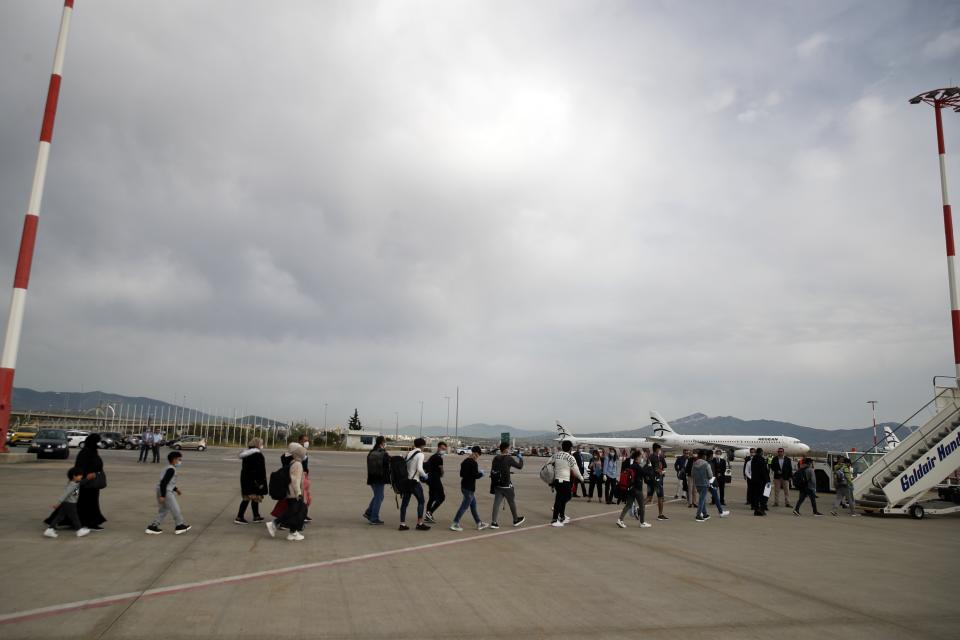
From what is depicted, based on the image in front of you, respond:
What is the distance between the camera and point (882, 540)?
11.8 metres

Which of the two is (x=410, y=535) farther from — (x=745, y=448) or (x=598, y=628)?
(x=745, y=448)

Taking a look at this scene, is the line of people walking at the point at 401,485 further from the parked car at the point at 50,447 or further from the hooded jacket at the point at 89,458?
the parked car at the point at 50,447

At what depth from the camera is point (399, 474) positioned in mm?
11367

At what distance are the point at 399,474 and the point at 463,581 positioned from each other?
4.29 metres

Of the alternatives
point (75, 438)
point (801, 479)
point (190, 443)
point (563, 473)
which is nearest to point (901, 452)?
point (801, 479)

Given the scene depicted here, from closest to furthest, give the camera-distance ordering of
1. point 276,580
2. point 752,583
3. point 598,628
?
point 598,628 → point 276,580 → point 752,583

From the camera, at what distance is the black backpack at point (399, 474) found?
11344 mm

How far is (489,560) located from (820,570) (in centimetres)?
485

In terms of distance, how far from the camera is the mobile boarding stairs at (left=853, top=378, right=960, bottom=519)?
15.5 metres

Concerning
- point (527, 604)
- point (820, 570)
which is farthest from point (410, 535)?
point (820, 570)

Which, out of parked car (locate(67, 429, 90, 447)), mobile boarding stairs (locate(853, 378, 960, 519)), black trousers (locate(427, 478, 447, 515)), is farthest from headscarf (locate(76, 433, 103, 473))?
parked car (locate(67, 429, 90, 447))

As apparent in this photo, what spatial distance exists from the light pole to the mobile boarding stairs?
4860 millimetres

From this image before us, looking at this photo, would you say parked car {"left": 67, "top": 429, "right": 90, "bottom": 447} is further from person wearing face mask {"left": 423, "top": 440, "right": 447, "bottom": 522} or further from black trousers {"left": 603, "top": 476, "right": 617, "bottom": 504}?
person wearing face mask {"left": 423, "top": 440, "right": 447, "bottom": 522}

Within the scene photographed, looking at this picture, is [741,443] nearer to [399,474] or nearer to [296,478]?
[399,474]
